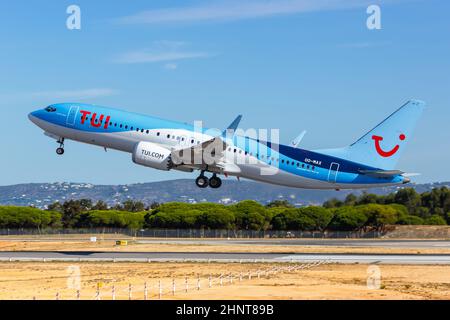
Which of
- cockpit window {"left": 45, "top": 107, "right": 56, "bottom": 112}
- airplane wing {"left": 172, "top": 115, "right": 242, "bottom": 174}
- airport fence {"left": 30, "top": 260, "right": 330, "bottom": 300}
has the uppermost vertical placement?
cockpit window {"left": 45, "top": 107, "right": 56, "bottom": 112}

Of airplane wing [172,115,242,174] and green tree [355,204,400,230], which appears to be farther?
green tree [355,204,400,230]

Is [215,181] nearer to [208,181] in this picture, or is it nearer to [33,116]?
[208,181]

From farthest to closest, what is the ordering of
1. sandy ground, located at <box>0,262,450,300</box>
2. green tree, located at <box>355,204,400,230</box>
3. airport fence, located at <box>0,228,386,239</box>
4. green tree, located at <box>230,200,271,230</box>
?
green tree, located at <box>230,200,271,230</box>
green tree, located at <box>355,204,400,230</box>
airport fence, located at <box>0,228,386,239</box>
sandy ground, located at <box>0,262,450,300</box>

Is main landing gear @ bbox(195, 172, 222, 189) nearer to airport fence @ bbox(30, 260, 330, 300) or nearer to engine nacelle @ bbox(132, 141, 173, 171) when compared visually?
engine nacelle @ bbox(132, 141, 173, 171)

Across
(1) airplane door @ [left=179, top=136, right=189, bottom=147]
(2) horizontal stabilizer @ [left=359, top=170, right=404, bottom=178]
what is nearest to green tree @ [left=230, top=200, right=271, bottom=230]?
(2) horizontal stabilizer @ [left=359, top=170, right=404, bottom=178]

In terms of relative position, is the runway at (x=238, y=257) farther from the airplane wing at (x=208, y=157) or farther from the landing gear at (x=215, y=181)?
the airplane wing at (x=208, y=157)

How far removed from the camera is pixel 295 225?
173125mm

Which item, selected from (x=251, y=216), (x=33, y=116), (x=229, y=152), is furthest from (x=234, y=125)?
(x=251, y=216)

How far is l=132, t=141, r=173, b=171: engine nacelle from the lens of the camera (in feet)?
269

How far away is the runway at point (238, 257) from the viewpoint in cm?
7819

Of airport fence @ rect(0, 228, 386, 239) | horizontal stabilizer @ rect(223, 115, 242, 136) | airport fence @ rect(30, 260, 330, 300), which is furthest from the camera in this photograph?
airport fence @ rect(0, 228, 386, 239)

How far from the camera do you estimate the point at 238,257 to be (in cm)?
8294

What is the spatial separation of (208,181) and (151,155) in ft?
26.1

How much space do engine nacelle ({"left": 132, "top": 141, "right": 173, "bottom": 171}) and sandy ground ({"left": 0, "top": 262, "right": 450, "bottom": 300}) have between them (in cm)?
1182
